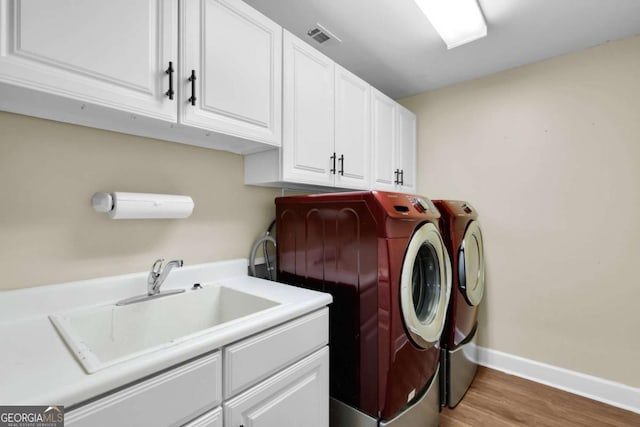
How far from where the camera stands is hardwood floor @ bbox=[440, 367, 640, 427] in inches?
70.3

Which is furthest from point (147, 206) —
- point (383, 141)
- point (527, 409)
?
point (527, 409)

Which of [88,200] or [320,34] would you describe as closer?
[88,200]

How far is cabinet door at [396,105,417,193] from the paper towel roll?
179cm

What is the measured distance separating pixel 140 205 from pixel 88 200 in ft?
0.71

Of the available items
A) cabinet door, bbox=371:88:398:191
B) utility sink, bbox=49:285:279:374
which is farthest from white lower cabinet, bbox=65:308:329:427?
cabinet door, bbox=371:88:398:191

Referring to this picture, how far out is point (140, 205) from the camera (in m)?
1.20

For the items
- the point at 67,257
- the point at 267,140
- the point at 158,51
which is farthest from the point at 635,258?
the point at 67,257

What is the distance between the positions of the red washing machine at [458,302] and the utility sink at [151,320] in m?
1.28

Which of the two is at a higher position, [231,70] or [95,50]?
[231,70]

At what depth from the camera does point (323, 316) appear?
1.28 m

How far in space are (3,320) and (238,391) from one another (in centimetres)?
84

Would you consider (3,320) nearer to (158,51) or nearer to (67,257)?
(67,257)

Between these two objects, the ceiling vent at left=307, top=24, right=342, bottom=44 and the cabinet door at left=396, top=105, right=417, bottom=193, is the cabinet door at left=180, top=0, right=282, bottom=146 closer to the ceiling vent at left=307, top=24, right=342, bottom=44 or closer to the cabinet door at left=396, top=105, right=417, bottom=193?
the ceiling vent at left=307, top=24, right=342, bottom=44

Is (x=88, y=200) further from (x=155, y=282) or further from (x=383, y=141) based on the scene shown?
(x=383, y=141)
